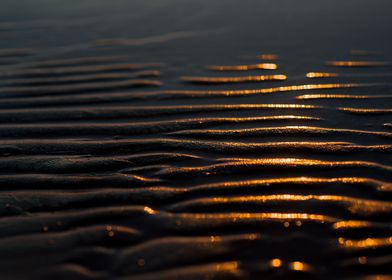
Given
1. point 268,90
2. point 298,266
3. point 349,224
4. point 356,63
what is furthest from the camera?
point 356,63

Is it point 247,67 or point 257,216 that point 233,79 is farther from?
point 257,216

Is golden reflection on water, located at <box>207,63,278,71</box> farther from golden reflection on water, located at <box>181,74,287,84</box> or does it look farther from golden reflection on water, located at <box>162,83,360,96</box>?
golden reflection on water, located at <box>162,83,360,96</box>

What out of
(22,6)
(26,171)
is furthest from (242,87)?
(22,6)

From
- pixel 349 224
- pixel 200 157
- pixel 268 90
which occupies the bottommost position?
pixel 349 224

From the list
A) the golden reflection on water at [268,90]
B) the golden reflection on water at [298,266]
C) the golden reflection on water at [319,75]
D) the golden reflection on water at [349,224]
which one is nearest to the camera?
the golden reflection on water at [298,266]

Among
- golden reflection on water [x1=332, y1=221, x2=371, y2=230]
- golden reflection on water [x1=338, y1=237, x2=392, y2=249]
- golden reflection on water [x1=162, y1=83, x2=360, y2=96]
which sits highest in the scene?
golden reflection on water [x1=162, y1=83, x2=360, y2=96]

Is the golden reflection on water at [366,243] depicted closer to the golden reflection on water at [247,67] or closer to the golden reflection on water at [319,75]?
the golden reflection on water at [319,75]

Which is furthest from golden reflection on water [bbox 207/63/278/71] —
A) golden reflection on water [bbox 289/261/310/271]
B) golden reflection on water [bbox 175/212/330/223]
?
golden reflection on water [bbox 289/261/310/271]

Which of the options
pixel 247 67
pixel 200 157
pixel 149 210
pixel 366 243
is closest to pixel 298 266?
pixel 366 243

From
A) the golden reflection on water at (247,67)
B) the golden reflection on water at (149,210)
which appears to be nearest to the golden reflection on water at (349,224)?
the golden reflection on water at (149,210)

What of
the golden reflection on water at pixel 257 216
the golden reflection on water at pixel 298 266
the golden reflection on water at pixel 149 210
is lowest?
the golden reflection on water at pixel 298 266
